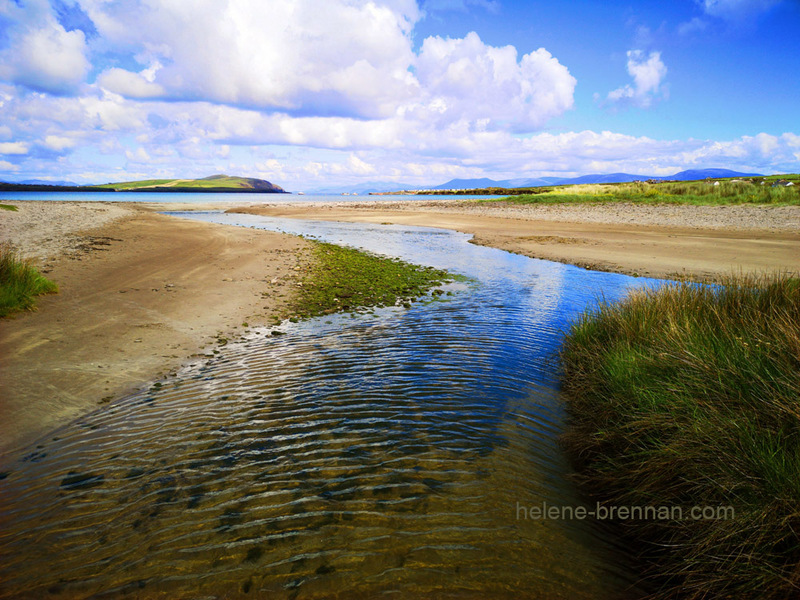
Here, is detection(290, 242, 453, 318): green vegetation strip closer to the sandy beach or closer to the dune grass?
the sandy beach

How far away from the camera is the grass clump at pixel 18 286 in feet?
31.6

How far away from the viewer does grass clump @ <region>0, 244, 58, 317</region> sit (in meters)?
9.63

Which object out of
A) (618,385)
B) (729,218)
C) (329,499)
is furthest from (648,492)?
(729,218)

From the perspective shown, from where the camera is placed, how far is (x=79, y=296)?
11.5m

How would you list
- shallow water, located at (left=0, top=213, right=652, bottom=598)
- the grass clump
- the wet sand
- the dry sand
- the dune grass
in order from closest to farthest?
shallow water, located at (left=0, top=213, right=652, bottom=598)
the dry sand
the grass clump
the wet sand
the dune grass

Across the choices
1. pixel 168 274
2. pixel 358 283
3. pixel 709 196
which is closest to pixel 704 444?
pixel 358 283

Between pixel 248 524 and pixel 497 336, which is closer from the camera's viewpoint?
pixel 248 524

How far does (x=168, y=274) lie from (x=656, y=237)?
97.1 ft

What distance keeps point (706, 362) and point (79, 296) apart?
47.5 feet

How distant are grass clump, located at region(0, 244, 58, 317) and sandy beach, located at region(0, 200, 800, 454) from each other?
28 centimetres

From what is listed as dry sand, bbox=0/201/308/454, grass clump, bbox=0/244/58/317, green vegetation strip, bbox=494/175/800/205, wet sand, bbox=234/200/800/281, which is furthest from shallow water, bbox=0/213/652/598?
green vegetation strip, bbox=494/175/800/205

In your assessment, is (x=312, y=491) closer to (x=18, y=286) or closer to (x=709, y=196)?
(x=18, y=286)

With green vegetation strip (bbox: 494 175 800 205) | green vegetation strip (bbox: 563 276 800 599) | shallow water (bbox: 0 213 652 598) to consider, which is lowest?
shallow water (bbox: 0 213 652 598)

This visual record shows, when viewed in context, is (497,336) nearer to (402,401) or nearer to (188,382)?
(402,401)
